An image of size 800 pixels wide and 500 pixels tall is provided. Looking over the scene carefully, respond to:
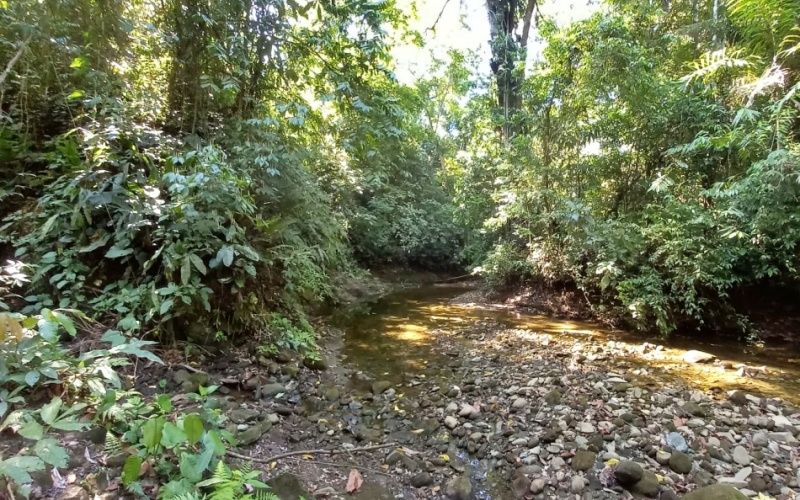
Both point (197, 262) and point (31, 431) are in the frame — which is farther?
point (197, 262)

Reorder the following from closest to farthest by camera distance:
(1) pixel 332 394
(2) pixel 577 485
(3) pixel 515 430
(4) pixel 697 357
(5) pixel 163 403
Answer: (5) pixel 163 403, (2) pixel 577 485, (3) pixel 515 430, (1) pixel 332 394, (4) pixel 697 357

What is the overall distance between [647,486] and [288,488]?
2465 mm

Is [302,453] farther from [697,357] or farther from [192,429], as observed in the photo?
[697,357]

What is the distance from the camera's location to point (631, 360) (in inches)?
195

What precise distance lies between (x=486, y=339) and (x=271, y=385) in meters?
3.60

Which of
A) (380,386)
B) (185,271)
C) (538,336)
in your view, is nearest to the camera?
(185,271)

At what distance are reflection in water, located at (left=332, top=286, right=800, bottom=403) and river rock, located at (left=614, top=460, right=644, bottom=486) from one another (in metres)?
1.90

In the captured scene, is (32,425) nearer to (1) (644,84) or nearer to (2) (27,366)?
(2) (27,366)

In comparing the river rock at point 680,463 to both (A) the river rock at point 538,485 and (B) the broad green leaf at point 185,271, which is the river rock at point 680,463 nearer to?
(A) the river rock at point 538,485

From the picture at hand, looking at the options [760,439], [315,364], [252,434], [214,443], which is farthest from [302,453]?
[760,439]

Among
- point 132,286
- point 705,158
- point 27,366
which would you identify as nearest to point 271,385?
point 132,286

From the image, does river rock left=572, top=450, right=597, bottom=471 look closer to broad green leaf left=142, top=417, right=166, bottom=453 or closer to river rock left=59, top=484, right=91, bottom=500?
broad green leaf left=142, top=417, right=166, bottom=453

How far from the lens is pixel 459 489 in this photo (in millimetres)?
2801

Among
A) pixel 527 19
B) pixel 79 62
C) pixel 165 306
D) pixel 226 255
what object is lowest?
pixel 165 306
